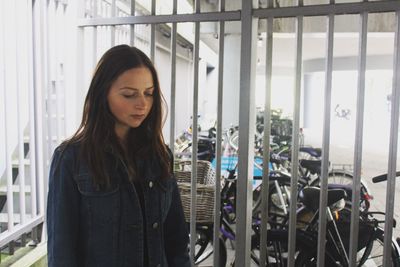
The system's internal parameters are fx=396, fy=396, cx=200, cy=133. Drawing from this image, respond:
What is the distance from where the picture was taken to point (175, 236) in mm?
1373

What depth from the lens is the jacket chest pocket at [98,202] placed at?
3.70 ft

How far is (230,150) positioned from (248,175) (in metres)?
2.57

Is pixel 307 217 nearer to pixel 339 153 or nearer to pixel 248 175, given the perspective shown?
pixel 248 175

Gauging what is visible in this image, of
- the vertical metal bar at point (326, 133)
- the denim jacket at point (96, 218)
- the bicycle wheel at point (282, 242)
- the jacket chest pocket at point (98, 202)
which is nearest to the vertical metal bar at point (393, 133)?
the vertical metal bar at point (326, 133)

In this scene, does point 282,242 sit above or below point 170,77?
below

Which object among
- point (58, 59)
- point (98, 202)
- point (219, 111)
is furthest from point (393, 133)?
point (58, 59)

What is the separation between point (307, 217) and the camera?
2.95m

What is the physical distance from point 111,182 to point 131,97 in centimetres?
26

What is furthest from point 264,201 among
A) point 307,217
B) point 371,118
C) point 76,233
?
point 371,118

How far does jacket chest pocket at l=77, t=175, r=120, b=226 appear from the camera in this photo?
1.13 m

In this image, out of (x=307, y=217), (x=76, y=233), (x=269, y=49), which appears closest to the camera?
(x=76, y=233)

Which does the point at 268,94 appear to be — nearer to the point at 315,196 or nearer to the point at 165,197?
the point at 165,197

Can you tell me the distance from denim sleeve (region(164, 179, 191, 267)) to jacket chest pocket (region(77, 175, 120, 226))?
0.85 ft

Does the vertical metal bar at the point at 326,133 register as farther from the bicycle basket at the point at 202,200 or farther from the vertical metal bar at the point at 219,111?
the bicycle basket at the point at 202,200
